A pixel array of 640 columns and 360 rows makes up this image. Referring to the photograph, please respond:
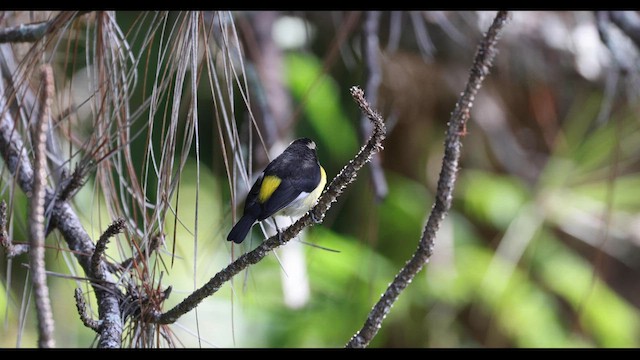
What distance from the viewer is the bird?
1062 mm

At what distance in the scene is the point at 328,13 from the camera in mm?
2865

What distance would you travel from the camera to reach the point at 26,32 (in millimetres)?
1354

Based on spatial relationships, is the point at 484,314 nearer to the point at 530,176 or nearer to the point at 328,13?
the point at 530,176

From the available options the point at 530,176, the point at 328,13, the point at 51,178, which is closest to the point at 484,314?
the point at 530,176

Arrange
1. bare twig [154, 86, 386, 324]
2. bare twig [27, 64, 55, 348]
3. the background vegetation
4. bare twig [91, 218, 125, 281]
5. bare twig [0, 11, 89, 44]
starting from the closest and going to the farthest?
bare twig [27, 64, 55, 348] → bare twig [154, 86, 386, 324] → bare twig [91, 218, 125, 281] → bare twig [0, 11, 89, 44] → the background vegetation

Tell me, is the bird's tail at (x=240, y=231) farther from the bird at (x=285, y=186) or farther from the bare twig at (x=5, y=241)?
the bare twig at (x=5, y=241)

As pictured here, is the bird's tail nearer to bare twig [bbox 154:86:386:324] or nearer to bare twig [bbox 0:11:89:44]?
bare twig [bbox 154:86:386:324]

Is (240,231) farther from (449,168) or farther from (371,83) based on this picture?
(371,83)

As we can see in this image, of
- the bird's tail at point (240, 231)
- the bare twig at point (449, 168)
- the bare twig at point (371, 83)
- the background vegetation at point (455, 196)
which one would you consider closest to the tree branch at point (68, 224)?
the bird's tail at point (240, 231)

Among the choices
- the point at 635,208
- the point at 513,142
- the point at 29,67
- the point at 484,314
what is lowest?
the point at 484,314

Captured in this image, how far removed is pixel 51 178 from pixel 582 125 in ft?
7.97

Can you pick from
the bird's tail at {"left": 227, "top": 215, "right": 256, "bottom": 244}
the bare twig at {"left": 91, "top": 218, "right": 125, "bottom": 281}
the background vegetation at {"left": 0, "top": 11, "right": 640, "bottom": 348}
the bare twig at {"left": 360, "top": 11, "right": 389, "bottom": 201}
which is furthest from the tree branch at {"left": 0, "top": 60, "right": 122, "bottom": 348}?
the background vegetation at {"left": 0, "top": 11, "right": 640, "bottom": 348}

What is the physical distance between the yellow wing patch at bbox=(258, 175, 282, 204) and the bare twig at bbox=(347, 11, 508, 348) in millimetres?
277

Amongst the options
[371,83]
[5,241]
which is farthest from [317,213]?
[371,83]
